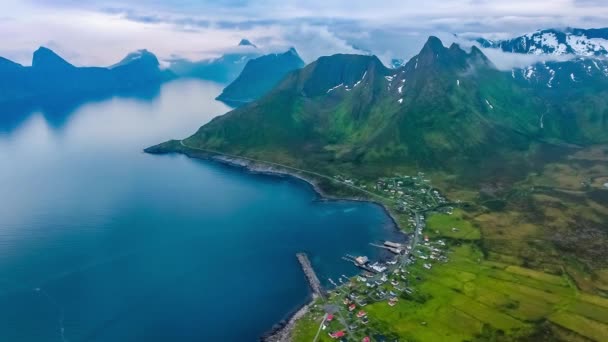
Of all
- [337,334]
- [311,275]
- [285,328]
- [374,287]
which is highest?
[311,275]

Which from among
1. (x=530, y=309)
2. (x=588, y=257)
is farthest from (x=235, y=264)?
(x=588, y=257)

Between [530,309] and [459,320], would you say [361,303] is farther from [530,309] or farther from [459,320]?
[530,309]

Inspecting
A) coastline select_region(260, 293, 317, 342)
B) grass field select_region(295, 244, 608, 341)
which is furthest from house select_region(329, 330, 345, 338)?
coastline select_region(260, 293, 317, 342)

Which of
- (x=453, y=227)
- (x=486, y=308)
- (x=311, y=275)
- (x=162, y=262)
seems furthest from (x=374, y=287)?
(x=162, y=262)

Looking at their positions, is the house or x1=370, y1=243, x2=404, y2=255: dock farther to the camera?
x1=370, y1=243, x2=404, y2=255: dock

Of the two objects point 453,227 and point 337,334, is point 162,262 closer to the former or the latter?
point 337,334

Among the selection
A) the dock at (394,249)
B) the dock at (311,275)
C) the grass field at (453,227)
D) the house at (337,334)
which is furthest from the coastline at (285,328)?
the grass field at (453,227)

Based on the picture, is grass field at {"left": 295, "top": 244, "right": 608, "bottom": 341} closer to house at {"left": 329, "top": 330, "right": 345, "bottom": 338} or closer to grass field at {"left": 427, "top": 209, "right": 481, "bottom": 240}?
house at {"left": 329, "top": 330, "right": 345, "bottom": 338}

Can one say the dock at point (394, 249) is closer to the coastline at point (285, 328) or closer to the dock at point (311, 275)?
the dock at point (311, 275)
